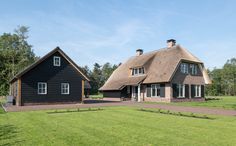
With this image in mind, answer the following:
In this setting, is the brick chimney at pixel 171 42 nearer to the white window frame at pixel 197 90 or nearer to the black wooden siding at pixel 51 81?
the white window frame at pixel 197 90

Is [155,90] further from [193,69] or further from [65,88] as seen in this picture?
[65,88]

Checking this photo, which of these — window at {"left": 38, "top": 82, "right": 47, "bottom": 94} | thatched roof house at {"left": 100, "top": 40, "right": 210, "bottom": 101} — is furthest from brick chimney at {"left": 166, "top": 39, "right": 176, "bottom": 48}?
window at {"left": 38, "top": 82, "right": 47, "bottom": 94}

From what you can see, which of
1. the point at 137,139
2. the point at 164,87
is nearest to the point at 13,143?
the point at 137,139

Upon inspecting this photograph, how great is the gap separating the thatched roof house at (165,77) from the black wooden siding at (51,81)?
9.43 meters

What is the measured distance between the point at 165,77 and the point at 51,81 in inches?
557

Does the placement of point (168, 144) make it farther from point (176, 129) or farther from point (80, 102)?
point (80, 102)

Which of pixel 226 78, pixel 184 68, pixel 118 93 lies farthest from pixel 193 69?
pixel 226 78

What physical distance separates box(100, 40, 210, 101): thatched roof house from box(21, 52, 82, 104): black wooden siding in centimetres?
943

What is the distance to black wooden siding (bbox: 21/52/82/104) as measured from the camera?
25.6 meters

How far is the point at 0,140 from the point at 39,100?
1869 cm

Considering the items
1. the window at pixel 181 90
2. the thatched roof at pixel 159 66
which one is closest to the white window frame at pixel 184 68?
the thatched roof at pixel 159 66

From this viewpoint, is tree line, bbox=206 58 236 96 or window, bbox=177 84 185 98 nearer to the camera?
window, bbox=177 84 185 98

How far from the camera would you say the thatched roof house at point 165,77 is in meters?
31.9

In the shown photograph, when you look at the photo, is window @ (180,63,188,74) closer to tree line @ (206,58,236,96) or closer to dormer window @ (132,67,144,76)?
dormer window @ (132,67,144,76)
